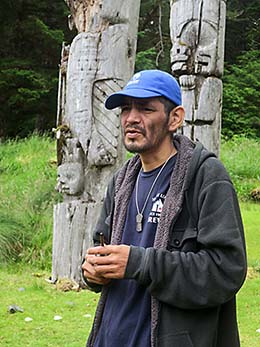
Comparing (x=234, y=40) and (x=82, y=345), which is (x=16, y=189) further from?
(x=234, y=40)

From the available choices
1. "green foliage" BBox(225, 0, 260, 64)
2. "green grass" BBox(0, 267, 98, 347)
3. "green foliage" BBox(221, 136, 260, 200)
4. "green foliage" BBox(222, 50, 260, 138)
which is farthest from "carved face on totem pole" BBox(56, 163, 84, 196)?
"green foliage" BBox(225, 0, 260, 64)

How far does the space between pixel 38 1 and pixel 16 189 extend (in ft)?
30.9

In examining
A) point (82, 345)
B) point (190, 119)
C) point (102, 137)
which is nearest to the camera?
point (82, 345)

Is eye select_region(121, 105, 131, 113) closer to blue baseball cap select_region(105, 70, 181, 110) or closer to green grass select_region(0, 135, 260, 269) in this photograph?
blue baseball cap select_region(105, 70, 181, 110)

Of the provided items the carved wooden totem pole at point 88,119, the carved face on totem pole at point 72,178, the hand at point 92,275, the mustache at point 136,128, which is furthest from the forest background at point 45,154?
the mustache at point 136,128

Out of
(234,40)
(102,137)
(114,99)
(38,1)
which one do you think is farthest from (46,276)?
(234,40)

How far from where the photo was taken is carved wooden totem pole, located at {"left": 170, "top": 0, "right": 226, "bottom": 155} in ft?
19.1

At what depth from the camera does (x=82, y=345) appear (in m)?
4.14

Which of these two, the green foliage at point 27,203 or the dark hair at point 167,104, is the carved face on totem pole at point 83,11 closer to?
the green foliage at point 27,203

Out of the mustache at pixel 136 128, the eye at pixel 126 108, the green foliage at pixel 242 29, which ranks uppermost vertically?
the green foliage at pixel 242 29

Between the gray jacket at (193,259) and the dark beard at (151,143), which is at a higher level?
the dark beard at (151,143)

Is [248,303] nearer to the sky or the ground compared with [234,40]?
nearer to the ground

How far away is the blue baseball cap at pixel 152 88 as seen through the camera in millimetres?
2002

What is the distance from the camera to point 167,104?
2.04 m
